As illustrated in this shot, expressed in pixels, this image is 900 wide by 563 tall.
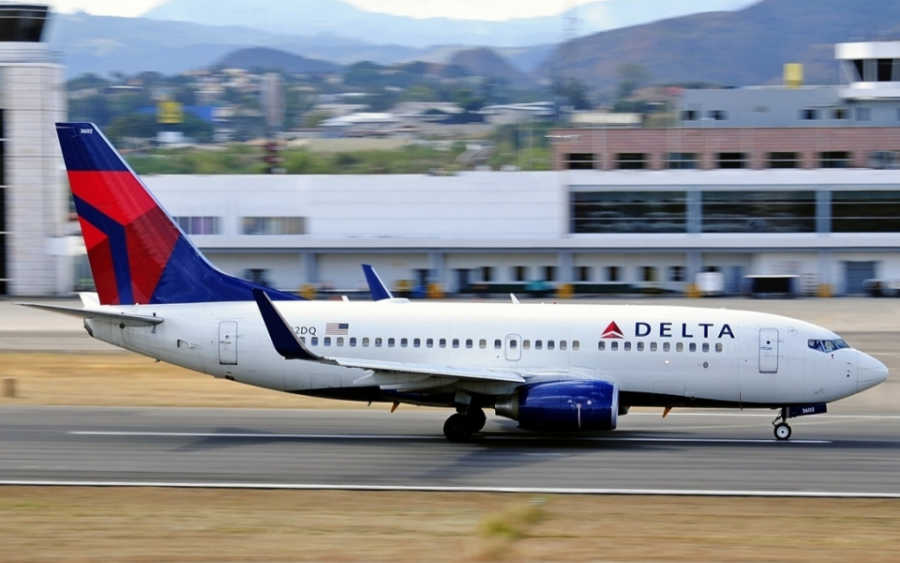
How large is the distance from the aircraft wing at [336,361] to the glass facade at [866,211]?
57167 mm

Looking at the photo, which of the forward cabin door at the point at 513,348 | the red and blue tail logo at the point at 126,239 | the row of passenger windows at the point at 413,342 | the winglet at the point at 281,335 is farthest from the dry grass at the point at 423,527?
the red and blue tail logo at the point at 126,239

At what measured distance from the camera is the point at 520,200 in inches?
2990

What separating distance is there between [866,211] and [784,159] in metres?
7.81

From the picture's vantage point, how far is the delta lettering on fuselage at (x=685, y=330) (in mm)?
24969

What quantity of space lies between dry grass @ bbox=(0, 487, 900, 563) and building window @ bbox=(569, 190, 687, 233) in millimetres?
58486

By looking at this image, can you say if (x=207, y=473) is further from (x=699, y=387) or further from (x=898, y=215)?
(x=898, y=215)

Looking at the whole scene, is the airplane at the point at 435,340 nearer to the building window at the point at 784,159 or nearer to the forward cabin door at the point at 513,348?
the forward cabin door at the point at 513,348

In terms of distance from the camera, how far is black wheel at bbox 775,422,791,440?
25.4m

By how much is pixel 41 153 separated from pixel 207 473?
175 ft

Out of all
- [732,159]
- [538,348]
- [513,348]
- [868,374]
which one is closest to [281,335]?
[513,348]

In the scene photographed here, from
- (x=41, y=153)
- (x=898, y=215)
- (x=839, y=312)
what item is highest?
(x=41, y=153)

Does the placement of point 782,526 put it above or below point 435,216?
below

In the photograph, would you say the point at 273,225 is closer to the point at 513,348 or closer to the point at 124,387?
the point at 124,387

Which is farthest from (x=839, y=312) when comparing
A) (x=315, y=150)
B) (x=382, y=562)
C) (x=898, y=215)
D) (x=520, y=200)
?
(x=315, y=150)
